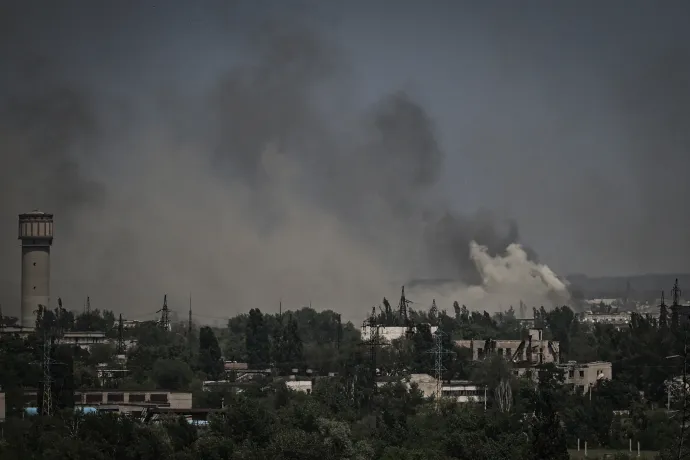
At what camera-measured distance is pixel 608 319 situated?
3991 inches

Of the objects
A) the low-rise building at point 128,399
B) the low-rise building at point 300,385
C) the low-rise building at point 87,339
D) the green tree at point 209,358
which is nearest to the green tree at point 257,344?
the green tree at point 209,358

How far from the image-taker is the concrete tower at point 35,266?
253ft

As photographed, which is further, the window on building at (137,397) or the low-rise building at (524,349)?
the low-rise building at (524,349)

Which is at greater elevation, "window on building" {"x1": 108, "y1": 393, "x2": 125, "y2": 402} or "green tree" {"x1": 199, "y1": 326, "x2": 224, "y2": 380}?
"green tree" {"x1": 199, "y1": 326, "x2": 224, "y2": 380}

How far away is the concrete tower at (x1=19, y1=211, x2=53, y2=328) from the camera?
77.2 metres

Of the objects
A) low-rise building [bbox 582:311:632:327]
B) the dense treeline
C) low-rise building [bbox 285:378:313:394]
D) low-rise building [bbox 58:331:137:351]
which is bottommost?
the dense treeline

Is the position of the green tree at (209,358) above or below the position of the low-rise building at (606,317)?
below

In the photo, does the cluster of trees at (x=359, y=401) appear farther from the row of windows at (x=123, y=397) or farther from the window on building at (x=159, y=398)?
the row of windows at (x=123, y=397)

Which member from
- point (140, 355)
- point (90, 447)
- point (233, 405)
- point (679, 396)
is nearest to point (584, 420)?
point (679, 396)

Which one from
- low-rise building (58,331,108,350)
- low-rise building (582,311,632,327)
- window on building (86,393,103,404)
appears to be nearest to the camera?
window on building (86,393,103,404)

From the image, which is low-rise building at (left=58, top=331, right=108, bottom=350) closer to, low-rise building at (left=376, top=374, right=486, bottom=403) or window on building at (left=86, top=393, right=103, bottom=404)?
window on building at (left=86, top=393, right=103, bottom=404)

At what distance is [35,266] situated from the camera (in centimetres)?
7794

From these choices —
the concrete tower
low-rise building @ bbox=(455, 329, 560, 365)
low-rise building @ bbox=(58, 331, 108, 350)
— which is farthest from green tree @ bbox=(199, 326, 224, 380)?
the concrete tower

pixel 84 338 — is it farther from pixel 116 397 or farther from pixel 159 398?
pixel 159 398
